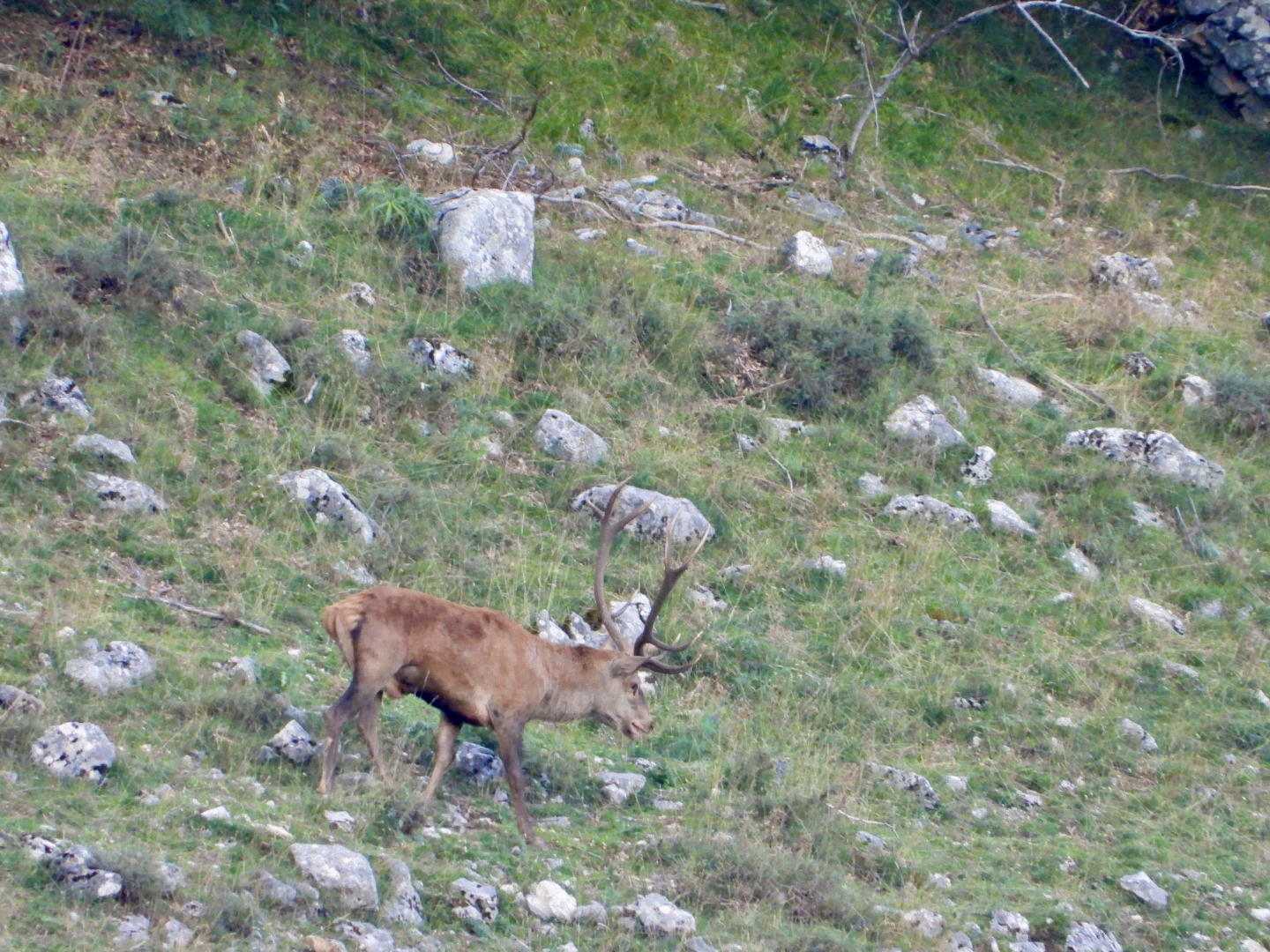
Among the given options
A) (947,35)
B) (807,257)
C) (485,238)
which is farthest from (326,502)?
(947,35)

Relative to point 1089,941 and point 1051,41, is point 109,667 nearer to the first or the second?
point 1089,941

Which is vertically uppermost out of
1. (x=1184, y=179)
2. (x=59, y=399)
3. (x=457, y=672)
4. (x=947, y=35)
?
(x=947, y=35)

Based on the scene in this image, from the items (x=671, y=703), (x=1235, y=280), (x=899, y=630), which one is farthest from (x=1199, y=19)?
(x=671, y=703)

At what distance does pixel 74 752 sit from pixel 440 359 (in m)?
5.31

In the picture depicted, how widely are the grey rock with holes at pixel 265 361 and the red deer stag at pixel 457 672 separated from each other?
3.48m

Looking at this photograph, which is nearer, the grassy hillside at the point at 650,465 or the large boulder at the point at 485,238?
the grassy hillside at the point at 650,465

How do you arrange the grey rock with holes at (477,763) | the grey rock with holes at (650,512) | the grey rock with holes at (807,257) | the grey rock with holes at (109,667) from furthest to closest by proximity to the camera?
1. the grey rock with holes at (807,257)
2. the grey rock with holes at (650,512)
3. the grey rock with holes at (477,763)
4. the grey rock with holes at (109,667)

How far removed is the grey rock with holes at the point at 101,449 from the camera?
8711 mm

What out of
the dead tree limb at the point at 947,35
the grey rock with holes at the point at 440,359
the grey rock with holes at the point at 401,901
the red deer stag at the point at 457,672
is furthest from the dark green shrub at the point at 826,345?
the grey rock with holes at the point at 401,901

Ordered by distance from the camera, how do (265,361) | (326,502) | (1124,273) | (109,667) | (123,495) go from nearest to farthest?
(109,667)
(123,495)
(326,502)
(265,361)
(1124,273)

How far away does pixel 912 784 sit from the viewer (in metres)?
7.89

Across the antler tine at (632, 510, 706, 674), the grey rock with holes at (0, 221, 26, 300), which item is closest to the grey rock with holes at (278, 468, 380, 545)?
the antler tine at (632, 510, 706, 674)

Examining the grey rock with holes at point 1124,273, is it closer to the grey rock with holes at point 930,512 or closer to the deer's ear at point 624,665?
the grey rock with holes at point 930,512

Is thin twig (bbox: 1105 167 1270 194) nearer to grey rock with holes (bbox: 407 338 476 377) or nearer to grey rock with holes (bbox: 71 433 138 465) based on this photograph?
grey rock with holes (bbox: 407 338 476 377)
